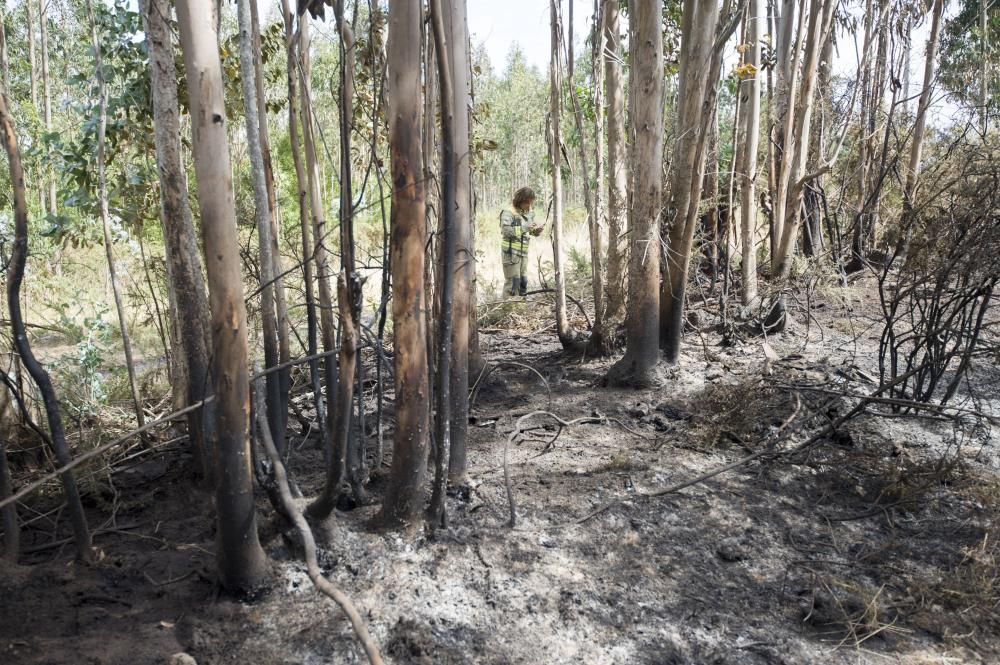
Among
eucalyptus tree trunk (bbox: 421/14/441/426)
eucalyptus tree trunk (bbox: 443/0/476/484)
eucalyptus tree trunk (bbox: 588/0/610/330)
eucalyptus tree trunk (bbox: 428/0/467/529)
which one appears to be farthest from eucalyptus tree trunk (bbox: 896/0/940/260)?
eucalyptus tree trunk (bbox: 428/0/467/529)

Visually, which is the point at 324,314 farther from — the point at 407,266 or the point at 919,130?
the point at 919,130

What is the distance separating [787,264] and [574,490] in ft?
16.6

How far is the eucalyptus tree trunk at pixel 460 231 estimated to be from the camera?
383 centimetres

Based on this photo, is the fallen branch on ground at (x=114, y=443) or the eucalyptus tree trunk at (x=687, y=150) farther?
the eucalyptus tree trunk at (x=687, y=150)

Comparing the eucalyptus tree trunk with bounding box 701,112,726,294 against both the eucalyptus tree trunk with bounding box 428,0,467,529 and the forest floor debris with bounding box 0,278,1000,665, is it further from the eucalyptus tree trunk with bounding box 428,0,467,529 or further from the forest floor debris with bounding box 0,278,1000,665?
the eucalyptus tree trunk with bounding box 428,0,467,529

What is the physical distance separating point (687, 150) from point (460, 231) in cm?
321

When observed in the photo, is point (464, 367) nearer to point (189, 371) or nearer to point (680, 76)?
point (189, 371)

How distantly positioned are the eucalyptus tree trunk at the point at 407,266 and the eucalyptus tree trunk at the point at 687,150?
3308mm

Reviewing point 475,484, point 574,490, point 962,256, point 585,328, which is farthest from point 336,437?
point 585,328

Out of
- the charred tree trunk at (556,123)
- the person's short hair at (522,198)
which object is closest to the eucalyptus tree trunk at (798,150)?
the charred tree trunk at (556,123)

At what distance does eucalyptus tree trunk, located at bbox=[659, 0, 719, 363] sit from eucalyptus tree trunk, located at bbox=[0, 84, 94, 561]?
4.55 m

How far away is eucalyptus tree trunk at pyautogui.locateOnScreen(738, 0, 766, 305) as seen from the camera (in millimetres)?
7809

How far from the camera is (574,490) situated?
4.54 m

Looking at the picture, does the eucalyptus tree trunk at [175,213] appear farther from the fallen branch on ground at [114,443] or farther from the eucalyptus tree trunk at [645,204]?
the eucalyptus tree trunk at [645,204]
